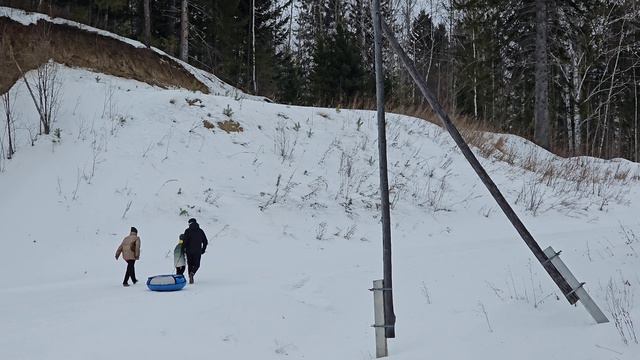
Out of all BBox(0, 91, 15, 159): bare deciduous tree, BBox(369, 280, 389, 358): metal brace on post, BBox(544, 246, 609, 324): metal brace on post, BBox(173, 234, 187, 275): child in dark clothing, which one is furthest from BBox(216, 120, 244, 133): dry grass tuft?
BBox(544, 246, 609, 324): metal brace on post

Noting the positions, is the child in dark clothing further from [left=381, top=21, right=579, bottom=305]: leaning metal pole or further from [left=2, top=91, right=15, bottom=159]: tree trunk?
[left=2, top=91, right=15, bottom=159]: tree trunk

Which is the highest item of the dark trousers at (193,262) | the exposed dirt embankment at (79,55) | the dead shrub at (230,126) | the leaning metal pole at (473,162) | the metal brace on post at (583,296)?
the exposed dirt embankment at (79,55)

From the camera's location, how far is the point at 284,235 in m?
12.7

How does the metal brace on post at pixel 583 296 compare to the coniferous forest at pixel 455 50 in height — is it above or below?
below

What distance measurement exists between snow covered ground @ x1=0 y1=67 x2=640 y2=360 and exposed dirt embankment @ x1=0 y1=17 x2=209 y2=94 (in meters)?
0.88

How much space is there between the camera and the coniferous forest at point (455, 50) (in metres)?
23.4

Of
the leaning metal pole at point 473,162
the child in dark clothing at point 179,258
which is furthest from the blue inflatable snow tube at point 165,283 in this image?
the leaning metal pole at point 473,162

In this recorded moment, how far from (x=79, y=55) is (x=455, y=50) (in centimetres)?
2808

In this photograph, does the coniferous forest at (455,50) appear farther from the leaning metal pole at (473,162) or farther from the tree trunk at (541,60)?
the leaning metal pole at (473,162)

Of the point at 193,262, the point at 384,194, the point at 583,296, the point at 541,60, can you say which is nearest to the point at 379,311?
the point at 384,194

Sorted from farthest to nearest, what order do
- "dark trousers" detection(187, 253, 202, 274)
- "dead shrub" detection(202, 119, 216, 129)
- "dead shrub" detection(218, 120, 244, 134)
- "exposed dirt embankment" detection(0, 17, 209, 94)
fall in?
"exposed dirt embankment" detection(0, 17, 209, 94), "dead shrub" detection(218, 120, 244, 134), "dead shrub" detection(202, 119, 216, 129), "dark trousers" detection(187, 253, 202, 274)

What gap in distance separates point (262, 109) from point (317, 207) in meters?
4.95

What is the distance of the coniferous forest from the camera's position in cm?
2344

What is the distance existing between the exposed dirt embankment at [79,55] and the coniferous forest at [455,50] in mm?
1529
